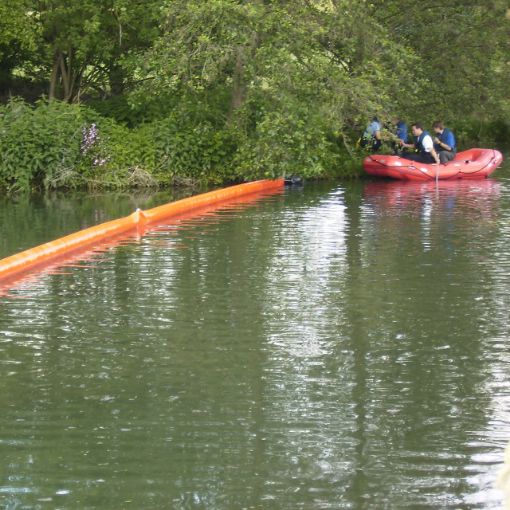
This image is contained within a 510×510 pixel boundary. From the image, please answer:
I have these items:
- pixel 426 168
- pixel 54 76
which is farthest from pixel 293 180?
pixel 54 76

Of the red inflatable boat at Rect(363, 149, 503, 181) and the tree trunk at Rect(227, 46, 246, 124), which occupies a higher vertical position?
the tree trunk at Rect(227, 46, 246, 124)

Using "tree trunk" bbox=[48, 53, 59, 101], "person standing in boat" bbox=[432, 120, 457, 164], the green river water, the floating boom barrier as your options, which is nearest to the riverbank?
the floating boom barrier

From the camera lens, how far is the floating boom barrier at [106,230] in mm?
14625

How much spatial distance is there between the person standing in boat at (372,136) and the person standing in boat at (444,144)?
122 cm

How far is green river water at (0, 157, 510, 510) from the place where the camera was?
24.1ft

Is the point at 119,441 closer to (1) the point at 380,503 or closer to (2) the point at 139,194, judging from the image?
(1) the point at 380,503

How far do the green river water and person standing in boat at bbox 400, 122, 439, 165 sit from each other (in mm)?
8579

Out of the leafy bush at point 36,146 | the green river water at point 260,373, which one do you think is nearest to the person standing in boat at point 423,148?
the leafy bush at point 36,146

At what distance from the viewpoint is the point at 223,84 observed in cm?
2578

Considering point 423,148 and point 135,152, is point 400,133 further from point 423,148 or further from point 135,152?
point 135,152

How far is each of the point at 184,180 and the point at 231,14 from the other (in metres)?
3.62

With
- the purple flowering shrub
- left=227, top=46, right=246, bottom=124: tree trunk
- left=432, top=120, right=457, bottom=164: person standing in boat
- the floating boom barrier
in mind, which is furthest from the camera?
left=432, top=120, right=457, bottom=164: person standing in boat

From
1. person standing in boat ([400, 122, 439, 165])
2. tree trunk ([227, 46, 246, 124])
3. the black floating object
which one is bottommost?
the black floating object

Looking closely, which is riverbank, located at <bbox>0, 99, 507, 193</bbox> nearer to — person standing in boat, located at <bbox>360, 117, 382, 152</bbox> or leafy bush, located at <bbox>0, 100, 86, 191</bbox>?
leafy bush, located at <bbox>0, 100, 86, 191</bbox>
